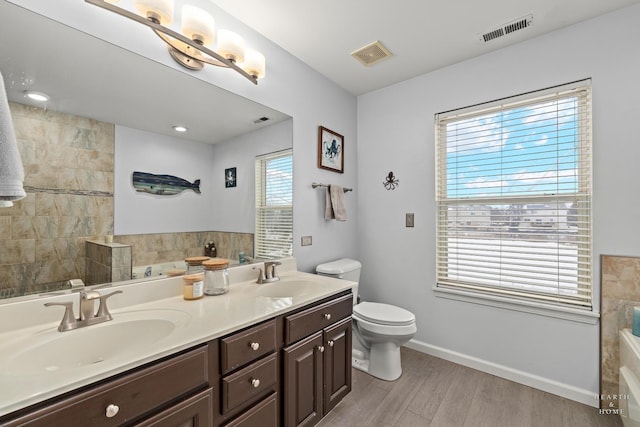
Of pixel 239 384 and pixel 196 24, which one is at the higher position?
pixel 196 24

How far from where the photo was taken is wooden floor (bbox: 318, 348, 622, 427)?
5.46 feet

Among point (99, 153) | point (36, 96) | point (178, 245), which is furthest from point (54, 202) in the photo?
point (178, 245)

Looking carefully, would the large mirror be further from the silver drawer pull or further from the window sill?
the window sill

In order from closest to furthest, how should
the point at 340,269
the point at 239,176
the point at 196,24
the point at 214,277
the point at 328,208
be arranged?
the point at 196,24, the point at 214,277, the point at 239,176, the point at 340,269, the point at 328,208

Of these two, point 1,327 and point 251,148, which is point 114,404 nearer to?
point 1,327

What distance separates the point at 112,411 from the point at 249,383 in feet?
1.66

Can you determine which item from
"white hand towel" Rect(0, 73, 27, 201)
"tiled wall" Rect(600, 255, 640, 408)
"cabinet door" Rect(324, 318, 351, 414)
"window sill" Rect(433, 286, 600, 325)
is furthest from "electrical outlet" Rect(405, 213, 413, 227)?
"white hand towel" Rect(0, 73, 27, 201)

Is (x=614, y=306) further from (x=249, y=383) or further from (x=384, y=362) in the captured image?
(x=249, y=383)

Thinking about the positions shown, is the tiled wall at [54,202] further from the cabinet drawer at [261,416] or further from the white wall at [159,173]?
the cabinet drawer at [261,416]

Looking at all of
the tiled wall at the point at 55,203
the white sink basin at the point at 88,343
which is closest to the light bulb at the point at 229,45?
the tiled wall at the point at 55,203

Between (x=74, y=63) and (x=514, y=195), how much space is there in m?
2.71

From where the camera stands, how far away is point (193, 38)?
1.39 meters

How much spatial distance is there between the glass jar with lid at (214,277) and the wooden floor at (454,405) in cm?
102

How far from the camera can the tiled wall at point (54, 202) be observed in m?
1.03
